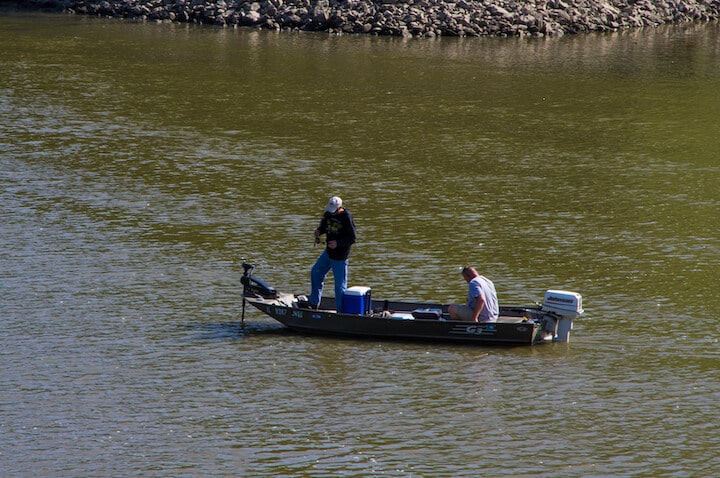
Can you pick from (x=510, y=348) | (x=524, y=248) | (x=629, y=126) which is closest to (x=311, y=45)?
(x=629, y=126)

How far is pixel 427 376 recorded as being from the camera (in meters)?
16.9

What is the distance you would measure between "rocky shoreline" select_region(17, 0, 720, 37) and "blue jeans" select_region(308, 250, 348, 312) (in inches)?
1697

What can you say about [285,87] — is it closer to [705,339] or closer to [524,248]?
[524,248]

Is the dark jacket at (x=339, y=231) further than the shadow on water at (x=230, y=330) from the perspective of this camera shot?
No

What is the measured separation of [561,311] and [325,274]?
4.04 meters

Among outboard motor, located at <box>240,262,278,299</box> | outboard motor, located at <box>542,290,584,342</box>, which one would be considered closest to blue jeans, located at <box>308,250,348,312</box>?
outboard motor, located at <box>240,262,278,299</box>

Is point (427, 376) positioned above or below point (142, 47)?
below

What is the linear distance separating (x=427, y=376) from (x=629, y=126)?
2351 centimetres

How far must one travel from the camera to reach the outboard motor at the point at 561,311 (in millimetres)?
17719

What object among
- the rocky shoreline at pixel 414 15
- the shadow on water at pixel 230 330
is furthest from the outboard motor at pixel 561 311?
the rocky shoreline at pixel 414 15

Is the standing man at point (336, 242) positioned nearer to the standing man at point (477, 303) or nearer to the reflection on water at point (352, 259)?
the reflection on water at point (352, 259)

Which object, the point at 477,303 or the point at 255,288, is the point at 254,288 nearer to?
the point at 255,288

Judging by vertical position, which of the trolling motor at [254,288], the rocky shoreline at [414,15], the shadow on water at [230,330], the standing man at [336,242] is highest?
the rocky shoreline at [414,15]

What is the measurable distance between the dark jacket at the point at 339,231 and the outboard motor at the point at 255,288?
136 cm
